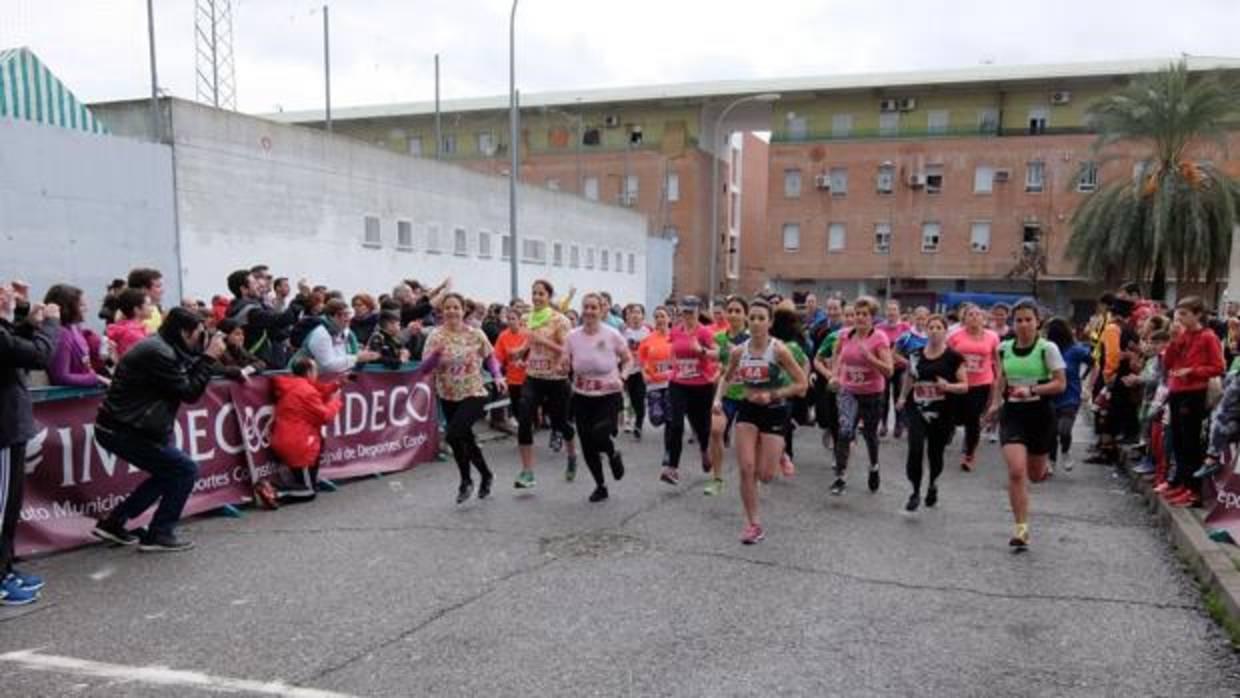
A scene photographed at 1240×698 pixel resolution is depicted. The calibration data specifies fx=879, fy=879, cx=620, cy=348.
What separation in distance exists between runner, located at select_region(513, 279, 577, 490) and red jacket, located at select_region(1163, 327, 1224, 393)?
5486 mm

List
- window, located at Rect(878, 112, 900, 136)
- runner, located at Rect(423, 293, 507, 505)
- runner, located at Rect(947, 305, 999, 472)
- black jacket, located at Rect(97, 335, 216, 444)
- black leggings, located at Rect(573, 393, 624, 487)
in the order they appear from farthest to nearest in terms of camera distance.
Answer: window, located at Rect(878, 112, 900, 136) < runner, located at Rect(947, 305, 999, 472) < black leggings, located at Rect(573, 393, 624, 487) < runner, located at Rect(423, 293, 507, 505) < black jacket, located at Rect(97, 335, 216, 444)

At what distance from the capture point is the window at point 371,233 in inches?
816

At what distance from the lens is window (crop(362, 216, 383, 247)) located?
816 inches

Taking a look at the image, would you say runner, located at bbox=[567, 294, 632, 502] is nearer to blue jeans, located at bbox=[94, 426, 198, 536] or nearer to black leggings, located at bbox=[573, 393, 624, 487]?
black leggings, located at bbox=[573, 393, 624, 487]

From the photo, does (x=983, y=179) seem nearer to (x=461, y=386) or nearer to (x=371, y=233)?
(x=371, y=233)

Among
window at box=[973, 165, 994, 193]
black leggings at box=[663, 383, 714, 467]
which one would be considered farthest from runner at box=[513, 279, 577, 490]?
window at box=[973, 165, 994, 193]

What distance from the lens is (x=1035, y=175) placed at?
47.2m

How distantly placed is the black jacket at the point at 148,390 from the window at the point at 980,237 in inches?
1911

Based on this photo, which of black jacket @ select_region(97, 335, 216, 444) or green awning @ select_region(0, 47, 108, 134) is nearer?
black jacket @ select_region(97, 335, 216, 444)

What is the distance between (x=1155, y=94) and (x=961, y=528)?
2919 centimetres

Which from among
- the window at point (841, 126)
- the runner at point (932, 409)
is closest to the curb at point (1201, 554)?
the runner at point (932, 409)

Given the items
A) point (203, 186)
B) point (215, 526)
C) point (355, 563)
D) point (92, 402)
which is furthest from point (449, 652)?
point (203, 186)

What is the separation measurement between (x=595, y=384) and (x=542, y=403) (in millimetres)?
1063

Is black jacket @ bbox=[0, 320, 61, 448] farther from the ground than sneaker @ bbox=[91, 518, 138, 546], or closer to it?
farther from the ground
